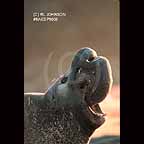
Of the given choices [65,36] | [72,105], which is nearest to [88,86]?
[72,105]

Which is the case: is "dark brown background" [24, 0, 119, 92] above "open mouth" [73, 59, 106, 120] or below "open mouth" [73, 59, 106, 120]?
above

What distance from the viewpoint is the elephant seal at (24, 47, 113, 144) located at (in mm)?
7875

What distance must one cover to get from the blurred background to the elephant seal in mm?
41

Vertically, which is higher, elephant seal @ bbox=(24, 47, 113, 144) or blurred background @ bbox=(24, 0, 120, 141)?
blurred background @ bbox=(24, 0, 120, 141)

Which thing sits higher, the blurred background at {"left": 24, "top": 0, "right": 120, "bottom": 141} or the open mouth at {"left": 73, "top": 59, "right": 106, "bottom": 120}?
the blurred background at {"left": 24, "top": 0, "right": 120, "bottom": 141}

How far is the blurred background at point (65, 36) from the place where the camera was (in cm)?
788

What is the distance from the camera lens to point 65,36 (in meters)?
7.89

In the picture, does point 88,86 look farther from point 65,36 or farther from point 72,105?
point 65,36

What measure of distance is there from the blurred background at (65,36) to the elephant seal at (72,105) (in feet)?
0.13

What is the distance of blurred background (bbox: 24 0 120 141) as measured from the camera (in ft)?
25.8
